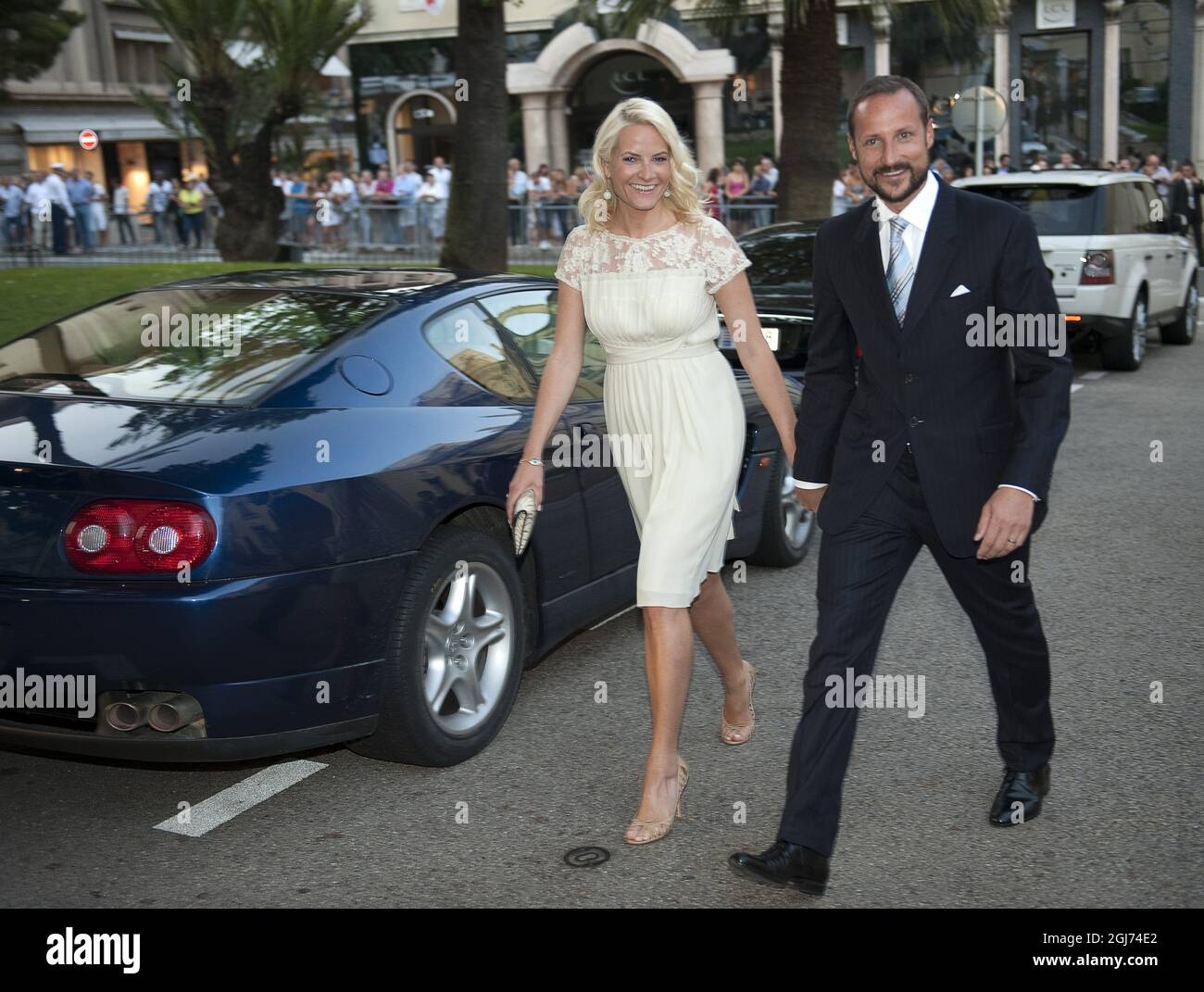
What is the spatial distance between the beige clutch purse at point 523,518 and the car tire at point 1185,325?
485 inches

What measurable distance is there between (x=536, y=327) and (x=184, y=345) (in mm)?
1257

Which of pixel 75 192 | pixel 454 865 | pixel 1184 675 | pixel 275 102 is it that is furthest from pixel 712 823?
pixel 75 192

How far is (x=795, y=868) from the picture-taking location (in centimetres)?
345

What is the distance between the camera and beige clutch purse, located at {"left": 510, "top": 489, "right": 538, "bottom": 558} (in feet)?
13.1

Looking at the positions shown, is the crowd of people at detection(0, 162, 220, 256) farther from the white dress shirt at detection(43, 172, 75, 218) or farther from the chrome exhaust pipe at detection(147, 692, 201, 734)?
the chrome exhaust pipe at detection(147, 692, 201, 734)

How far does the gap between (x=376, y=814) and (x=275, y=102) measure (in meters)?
15.2

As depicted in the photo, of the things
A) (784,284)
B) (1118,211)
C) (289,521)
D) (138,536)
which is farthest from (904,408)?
(1118,211)

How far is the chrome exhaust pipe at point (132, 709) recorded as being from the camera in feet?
12.2

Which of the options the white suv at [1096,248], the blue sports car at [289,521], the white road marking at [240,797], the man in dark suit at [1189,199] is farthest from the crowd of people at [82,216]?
the white road marking at [240,797]

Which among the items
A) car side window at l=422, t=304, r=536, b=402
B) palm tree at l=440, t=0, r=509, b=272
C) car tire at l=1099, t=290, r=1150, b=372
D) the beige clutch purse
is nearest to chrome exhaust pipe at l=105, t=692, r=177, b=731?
the beige clutch purse

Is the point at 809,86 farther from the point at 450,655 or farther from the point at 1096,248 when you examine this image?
the point at 450,655
